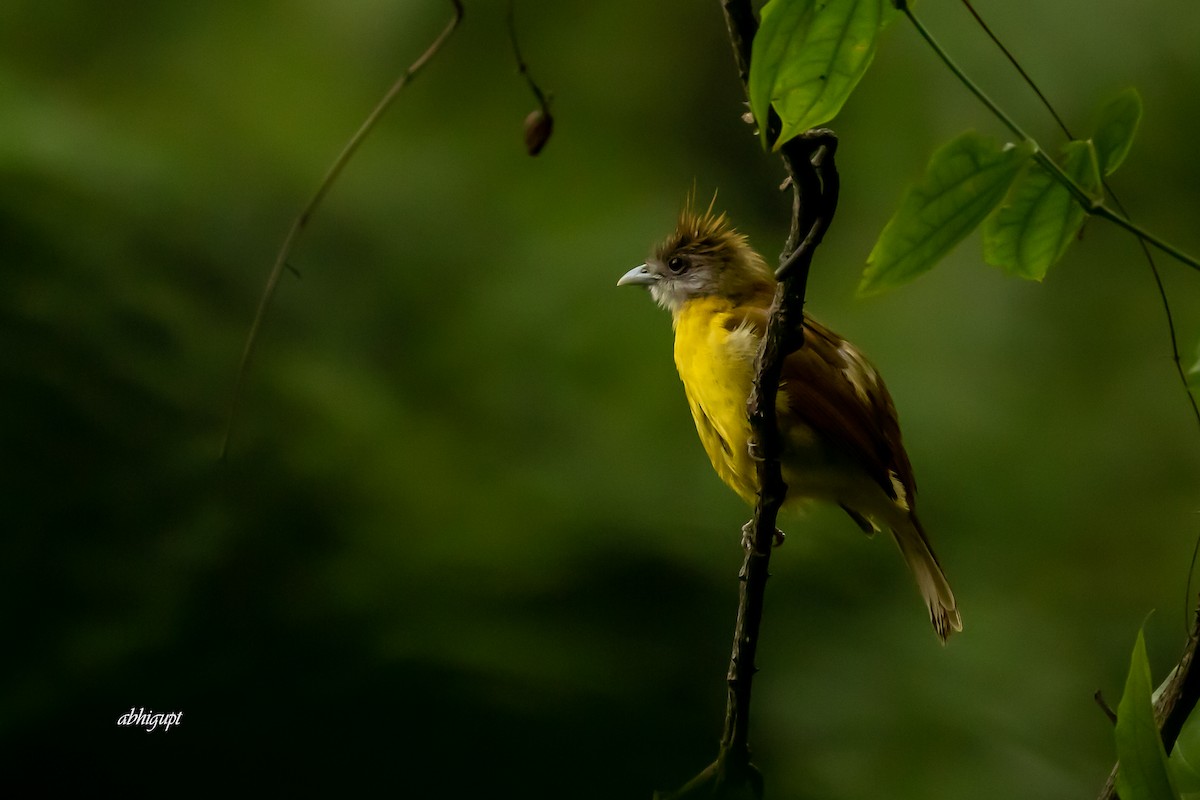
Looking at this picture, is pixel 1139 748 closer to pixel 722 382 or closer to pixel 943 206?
pixel 943 206

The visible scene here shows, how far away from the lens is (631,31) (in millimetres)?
3461

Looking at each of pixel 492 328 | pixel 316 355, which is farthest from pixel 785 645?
pixel 316 355

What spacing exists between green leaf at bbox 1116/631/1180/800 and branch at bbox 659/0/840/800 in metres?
0.46

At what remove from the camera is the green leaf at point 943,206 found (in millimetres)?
760

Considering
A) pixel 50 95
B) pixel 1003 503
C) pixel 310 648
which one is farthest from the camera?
pixel 1003 503

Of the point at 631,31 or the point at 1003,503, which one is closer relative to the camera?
the point at 1003,503

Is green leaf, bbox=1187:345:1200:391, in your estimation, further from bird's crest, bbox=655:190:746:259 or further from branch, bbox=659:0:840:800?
bird's crest, bbox=655:190:746:259

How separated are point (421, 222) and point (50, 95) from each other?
1.02 m

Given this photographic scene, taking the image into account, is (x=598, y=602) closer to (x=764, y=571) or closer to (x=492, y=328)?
(x=492, y=328)

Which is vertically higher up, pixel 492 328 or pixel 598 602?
pixel 492 328

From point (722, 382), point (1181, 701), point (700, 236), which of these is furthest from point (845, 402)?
point (1181, 701)

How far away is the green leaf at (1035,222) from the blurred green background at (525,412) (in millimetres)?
2129

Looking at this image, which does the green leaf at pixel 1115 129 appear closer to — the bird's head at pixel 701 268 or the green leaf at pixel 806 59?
the green leaf at pixel 806 59

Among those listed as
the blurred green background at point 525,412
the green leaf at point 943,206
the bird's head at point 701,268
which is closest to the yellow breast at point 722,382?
the bird's head at point 701,268
